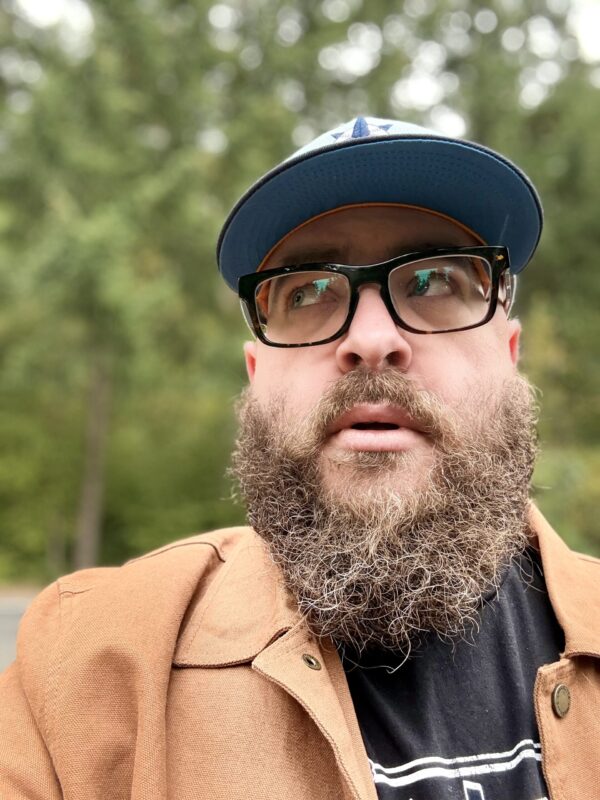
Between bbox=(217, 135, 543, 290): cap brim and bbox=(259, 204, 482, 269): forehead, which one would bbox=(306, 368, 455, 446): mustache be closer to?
bbox=(259, 204, 482, 269): forehead

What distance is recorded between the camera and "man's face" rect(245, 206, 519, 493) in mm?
1472

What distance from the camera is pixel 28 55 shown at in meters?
11.6

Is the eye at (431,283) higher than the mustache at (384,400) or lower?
higher

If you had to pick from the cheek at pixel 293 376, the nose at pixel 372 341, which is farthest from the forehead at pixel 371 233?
the cheek at pixel 293 376

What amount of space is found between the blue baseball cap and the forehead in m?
0.02

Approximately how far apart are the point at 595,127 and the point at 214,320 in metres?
7.31

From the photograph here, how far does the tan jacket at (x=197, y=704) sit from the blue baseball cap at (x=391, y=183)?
914 millimetres

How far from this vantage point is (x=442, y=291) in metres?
1.56

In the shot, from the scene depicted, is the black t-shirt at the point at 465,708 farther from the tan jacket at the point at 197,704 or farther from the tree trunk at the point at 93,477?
the tree trunk at the point at 93,477

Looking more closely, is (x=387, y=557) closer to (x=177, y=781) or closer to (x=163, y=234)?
(x=177, y=781)

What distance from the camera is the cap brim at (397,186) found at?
156 cm

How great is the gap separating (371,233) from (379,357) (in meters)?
0.34

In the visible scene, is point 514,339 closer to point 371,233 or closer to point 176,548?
point 371,233

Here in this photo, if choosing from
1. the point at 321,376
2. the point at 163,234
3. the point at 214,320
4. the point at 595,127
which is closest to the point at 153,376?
the point at 214,320
